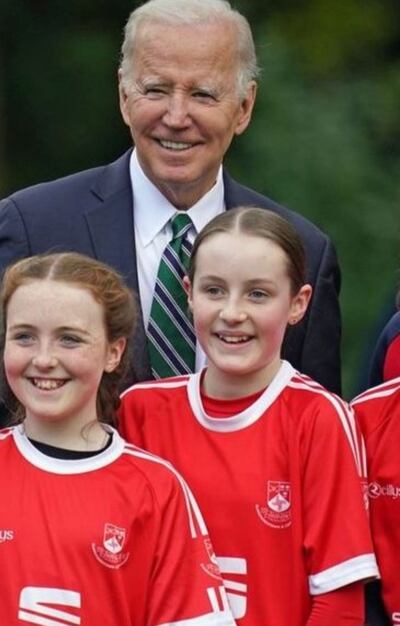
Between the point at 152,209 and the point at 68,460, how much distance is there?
3.13ft

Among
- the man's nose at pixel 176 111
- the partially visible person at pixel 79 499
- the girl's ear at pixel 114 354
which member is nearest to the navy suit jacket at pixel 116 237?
the man's nose at pixel 176 111

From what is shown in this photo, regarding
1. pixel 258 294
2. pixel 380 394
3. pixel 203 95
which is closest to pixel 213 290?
pixel 258 294

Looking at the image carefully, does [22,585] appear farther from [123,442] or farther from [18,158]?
[18,158]

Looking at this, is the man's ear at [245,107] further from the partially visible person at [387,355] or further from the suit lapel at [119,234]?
the partially visible person at [387,355]

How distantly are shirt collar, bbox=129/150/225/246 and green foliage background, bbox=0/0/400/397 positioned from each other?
108 inches

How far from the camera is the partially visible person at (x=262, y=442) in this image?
4.93 m

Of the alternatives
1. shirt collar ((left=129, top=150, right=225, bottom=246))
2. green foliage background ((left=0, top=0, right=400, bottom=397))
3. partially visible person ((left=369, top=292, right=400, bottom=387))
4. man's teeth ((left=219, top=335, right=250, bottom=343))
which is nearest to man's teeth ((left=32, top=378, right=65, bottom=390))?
man's teeth ((left=219, top=335, right=250, bottom=343))

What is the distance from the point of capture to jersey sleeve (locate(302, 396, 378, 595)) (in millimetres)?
4918

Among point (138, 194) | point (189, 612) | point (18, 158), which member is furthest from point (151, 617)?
point (18, 158)

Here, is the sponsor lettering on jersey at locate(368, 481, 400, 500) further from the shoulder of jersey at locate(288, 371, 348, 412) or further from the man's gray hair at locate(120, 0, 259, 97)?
the man's gray hair at locate(120, 0, 259, 97)

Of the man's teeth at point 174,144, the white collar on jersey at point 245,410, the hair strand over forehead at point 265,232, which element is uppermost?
the man's teeth at point 174,144

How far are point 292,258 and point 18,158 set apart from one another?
161 inches

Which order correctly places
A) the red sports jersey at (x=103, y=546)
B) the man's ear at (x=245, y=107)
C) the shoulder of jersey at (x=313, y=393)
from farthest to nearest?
the man's ear at (x=245, y=107) → the shoulder of jersey at (x=313, y=393) → the red sports jersey at (x=103, y=546)

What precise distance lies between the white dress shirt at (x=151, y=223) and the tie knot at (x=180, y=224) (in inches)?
0.5
